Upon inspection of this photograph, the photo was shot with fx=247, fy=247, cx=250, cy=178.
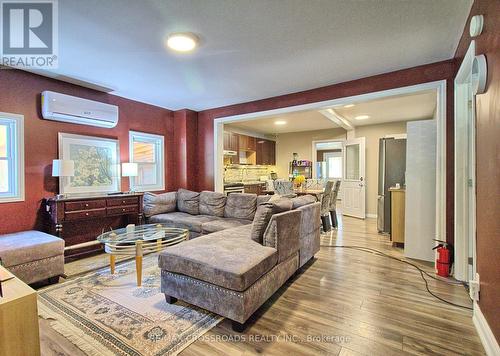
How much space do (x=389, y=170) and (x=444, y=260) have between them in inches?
83.3

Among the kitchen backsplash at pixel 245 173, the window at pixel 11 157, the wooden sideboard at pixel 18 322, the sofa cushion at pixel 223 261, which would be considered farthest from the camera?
the kitchen backsplash at pixel 245 173

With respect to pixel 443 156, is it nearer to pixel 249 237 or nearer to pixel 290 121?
pixel 249 237

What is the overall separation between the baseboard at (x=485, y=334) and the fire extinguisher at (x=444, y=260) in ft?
A: 3.02

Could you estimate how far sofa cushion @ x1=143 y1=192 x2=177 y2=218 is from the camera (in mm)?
4250

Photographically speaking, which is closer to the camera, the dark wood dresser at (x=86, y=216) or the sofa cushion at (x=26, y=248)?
the sofa cushion at (x=26, y=248)

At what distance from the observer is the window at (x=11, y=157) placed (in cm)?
313

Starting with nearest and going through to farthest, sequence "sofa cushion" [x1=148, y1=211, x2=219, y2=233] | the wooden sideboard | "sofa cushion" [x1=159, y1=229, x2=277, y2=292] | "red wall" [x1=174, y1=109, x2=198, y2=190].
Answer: the wooden sideboard < "sofa cushion" [x1=159, y1=229, x2=277, y2=292] < "sofa cushion" [x1=148, y1=211, x2=219, y2=233] < "red wall" [x1=174, y1=109, x2=198, y2=190]

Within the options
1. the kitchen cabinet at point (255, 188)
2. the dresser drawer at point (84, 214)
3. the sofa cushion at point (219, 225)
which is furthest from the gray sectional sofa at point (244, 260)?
the kitchen cabinet at point (255, 188)

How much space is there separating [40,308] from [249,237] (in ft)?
6.32

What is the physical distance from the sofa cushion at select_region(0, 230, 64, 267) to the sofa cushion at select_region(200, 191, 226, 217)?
6.83ft

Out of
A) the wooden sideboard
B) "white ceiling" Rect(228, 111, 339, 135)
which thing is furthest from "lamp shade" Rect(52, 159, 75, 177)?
"white ceiling" Rect(228, 111, 339, 135)

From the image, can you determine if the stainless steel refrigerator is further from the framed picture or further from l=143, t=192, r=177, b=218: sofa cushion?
the framed picture

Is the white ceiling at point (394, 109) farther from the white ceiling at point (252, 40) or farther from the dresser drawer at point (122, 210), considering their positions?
the dresser drawer at point (122, 210)

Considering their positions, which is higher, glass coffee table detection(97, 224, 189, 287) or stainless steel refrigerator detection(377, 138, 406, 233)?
stainless steel refrigerator detection(377, 138, 406, 233)
